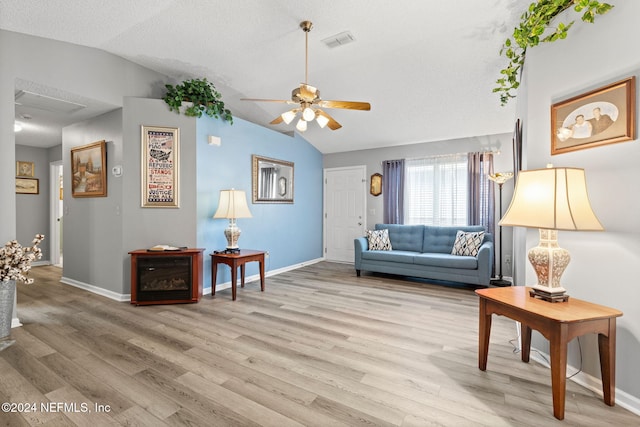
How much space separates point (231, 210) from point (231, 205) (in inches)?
2.7

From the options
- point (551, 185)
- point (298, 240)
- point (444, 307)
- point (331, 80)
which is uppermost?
point (331, 80)

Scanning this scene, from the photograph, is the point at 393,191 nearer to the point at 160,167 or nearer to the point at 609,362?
the point at 160,167

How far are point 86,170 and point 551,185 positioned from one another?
17.0 ft

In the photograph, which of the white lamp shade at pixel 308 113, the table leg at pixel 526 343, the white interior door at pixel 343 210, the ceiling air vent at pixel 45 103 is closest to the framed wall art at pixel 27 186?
the ceiling air vent at pixel 45 103

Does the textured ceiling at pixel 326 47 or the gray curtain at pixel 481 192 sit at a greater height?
the textured ceiling at pixel 326 47

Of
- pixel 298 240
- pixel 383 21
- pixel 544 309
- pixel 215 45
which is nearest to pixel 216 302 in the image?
pixel 298 240

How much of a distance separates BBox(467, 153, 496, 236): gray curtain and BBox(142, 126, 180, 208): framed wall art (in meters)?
4.59

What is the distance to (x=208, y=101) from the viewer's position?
4078mm

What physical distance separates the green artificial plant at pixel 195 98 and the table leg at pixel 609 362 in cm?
441

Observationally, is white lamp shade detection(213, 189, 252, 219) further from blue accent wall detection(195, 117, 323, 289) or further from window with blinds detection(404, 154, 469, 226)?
window with blinds detection(404, 154, 469, 226)

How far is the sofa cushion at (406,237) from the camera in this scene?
531 centimetres

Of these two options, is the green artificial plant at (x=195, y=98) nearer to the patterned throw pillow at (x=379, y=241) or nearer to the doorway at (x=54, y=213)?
the patterned throw pillow at (x=379, y=241)

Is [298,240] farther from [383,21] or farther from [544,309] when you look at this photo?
[544,309]

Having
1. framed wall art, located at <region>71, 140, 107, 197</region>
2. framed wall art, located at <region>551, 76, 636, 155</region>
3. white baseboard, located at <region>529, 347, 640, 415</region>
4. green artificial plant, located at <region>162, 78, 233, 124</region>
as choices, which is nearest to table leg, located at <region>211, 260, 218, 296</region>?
framed wall art, located at <region>71, 140, 107, 197</region>
